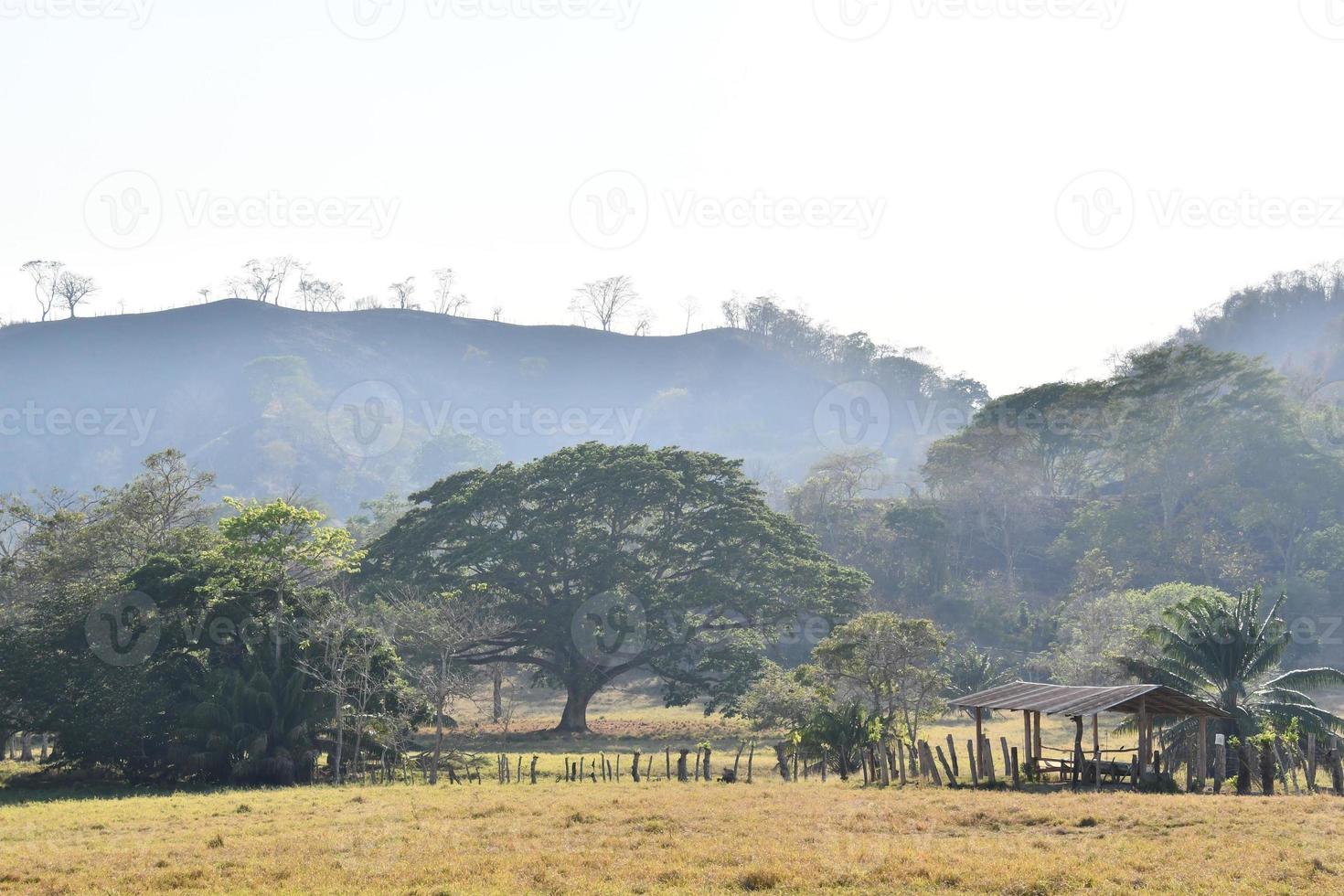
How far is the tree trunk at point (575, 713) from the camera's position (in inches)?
2076

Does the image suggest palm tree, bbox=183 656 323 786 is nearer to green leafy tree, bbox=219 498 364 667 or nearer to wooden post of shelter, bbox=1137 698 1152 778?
green leafy tree, bbox=219 498 364 667

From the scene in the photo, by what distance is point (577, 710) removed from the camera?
53531 mm

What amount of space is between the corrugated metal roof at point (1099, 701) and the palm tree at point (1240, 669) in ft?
14.1

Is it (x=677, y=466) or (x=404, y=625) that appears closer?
(x=404, y=625)

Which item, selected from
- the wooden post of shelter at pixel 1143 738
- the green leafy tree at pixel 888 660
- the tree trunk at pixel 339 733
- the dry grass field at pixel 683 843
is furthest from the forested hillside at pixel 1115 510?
the dry grass field at pixel 683 843

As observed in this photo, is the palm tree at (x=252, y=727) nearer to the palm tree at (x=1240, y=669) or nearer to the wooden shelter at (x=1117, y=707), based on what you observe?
the wooden shelter at (x=1117, y=707)

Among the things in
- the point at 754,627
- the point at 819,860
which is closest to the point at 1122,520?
the point at 754,627

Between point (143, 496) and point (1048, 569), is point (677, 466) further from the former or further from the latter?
point (1048, 569)

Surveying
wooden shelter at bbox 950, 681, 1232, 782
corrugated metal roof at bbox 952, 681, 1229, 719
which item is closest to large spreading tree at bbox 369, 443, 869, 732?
corrugated metal roof at bbox 952, 681, 1229, 719

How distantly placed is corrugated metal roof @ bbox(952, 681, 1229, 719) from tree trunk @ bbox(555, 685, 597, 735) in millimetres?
26092

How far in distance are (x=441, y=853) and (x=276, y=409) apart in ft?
617

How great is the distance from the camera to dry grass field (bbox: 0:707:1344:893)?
16562 millimetres

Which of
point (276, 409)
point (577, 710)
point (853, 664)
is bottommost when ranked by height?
point (577, 710)

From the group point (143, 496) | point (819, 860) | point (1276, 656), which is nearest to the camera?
point (819, 860)
